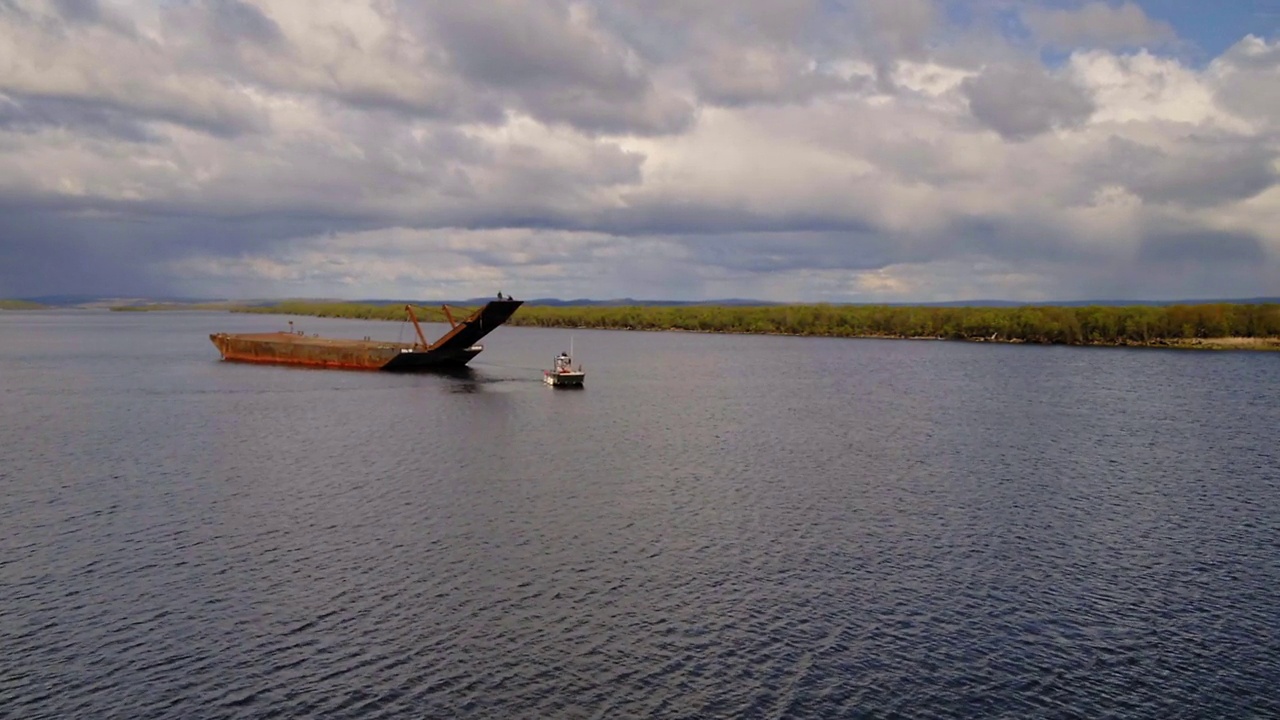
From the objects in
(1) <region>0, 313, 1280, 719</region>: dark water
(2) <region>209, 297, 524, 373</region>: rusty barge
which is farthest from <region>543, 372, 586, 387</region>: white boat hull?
(1) <region>0, 313, 1280, 719</region>: dark water

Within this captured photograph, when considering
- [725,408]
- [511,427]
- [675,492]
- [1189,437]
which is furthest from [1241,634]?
[725,408]

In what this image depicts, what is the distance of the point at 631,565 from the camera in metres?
37.4

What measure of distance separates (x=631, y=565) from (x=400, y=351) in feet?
285

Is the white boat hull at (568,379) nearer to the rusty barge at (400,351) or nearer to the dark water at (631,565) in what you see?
the rusty barge at (400,351)

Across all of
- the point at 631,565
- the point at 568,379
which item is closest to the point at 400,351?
the point at 568,379

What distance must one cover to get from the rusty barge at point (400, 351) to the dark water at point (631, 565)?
35.2 m

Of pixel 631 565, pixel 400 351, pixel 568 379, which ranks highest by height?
pixel 400 351

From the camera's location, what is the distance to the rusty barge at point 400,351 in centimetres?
11453

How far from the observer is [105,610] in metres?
31.2

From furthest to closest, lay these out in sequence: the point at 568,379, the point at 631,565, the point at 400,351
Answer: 1. the point at 400,351
2. the point at 568,379
3. the point at 631,565

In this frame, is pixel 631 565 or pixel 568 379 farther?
pixel 568 379

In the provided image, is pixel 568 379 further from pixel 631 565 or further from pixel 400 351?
pixel 631 565

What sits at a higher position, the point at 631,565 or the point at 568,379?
the point at 568,379

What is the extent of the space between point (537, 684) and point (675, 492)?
2440cm
